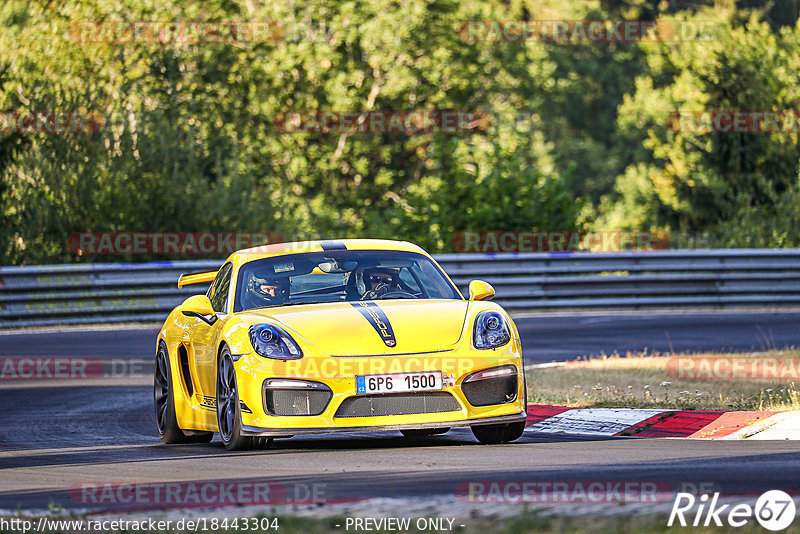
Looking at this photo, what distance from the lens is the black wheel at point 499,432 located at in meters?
8.88

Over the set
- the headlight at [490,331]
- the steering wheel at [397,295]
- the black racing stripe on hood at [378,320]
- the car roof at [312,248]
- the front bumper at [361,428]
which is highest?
the car roof at [312,248]

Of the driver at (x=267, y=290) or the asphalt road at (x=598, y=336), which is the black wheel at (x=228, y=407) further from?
the asphalt road at (x=598, y=336)

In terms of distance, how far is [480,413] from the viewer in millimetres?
8477

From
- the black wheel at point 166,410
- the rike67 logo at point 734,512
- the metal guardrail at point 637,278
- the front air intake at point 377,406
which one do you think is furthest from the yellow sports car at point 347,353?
the metal guardrail at point 637,278

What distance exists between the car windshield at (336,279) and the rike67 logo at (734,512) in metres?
3.88

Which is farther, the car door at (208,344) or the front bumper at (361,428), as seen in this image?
the car door at (208,344)

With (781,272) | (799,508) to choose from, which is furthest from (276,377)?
(781,272)

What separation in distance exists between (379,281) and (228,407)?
145cm

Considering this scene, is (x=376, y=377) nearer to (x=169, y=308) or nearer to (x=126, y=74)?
(x=169, y=308)

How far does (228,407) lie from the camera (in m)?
8.88

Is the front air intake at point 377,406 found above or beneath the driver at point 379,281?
beneath

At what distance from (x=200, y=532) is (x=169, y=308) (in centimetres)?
1675

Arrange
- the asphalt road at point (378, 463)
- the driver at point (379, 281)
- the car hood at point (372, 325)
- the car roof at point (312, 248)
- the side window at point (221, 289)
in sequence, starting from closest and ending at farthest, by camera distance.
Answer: the asphalt road at point (378, 463), the car hood at point (372, 325), the driver at point (379, 281), the side window at point (221, 289), the car roof at point (312, 248)

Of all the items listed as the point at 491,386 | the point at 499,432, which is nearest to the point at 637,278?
the point at 499,432
